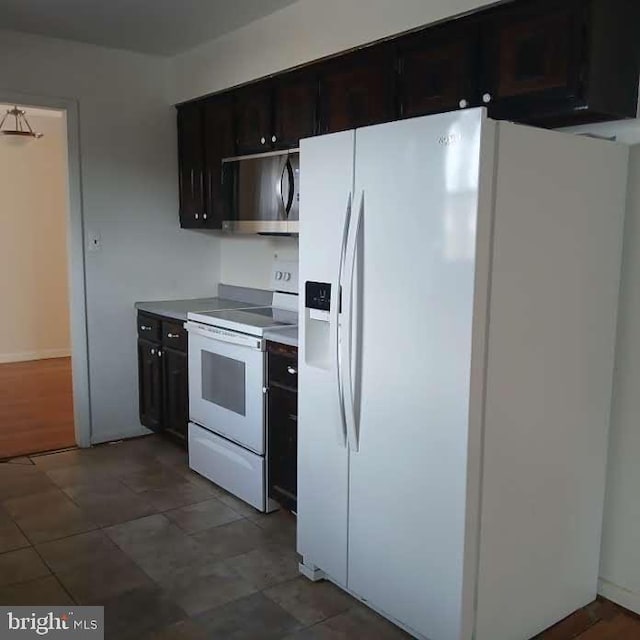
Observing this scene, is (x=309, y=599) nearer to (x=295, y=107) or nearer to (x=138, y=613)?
(x=138, y=613)

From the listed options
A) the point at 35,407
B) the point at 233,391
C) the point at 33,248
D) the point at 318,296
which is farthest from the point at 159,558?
the point at 33,248

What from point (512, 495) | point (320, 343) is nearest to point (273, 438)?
point (320, 343)

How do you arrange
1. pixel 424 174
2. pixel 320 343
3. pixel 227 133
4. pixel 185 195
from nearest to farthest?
1. pixel 424 174
2. pixel 320 343
3. pixel 227 133
4. pixel 185 195

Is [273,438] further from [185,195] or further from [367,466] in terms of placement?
[185,195]

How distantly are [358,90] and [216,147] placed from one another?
4.57 feet

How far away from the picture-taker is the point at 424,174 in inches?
81.8

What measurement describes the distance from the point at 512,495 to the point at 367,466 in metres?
0.50

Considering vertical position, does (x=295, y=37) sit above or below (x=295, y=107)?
above

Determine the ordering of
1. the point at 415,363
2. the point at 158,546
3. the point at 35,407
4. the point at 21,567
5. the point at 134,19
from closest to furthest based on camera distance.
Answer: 1. the point at 415,363
2. the point at 21,567
3. the point at 158,546
4. the point at 134,19
5. the point at 35,407

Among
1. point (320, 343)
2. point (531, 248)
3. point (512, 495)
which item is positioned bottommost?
point (512, 495)

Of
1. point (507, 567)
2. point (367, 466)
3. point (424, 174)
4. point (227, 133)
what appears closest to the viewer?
point (424, 174)

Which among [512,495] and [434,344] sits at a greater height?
[434,344]

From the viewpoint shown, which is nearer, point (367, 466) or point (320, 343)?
point (367, 466)

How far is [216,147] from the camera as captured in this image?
4160 mm
